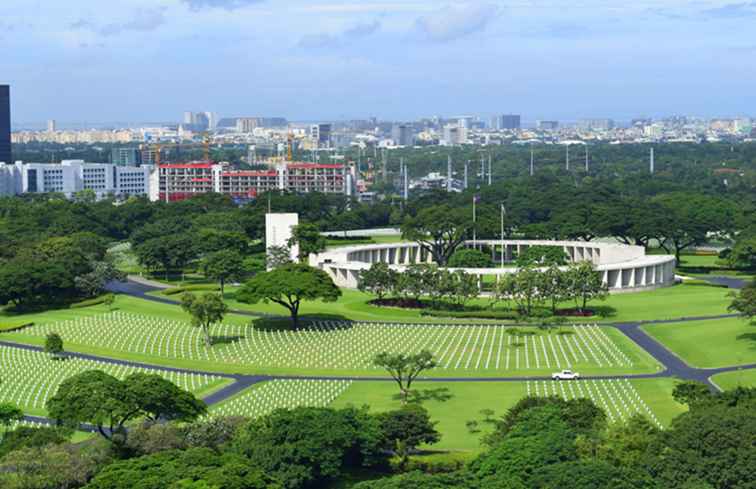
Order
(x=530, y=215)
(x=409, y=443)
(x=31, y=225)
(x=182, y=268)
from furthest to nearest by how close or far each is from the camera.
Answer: (x=530, y=215) < (x=31, y=225) < (x=182, y=268) < (x=409, y=443)


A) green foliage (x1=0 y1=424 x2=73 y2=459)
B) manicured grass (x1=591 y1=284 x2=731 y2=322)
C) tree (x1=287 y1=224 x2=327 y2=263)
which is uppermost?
tree (x1=287 y1=224 x2=327 y2=263)


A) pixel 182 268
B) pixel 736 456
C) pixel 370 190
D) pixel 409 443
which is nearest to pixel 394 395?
pixel 409 443

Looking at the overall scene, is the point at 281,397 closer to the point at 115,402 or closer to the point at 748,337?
the point at 115,402

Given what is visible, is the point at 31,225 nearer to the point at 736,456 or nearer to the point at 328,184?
the point at 328,184

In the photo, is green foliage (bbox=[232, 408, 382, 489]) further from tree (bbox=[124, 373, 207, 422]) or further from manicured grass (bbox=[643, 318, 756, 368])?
manicured grass (bbox=[643, 318, 756, 368])

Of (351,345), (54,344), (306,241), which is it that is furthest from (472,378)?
(306,241)

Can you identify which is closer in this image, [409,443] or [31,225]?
[409,443]

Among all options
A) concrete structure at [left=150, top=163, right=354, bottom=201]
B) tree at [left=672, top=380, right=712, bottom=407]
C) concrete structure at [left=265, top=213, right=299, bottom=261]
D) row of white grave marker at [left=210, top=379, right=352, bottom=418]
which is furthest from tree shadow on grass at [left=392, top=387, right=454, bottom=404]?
concrete structure at [left=150, top=163, right=354, bottom=201]

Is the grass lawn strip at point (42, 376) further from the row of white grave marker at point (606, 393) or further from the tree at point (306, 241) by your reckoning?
the tree at point (306, 241)
